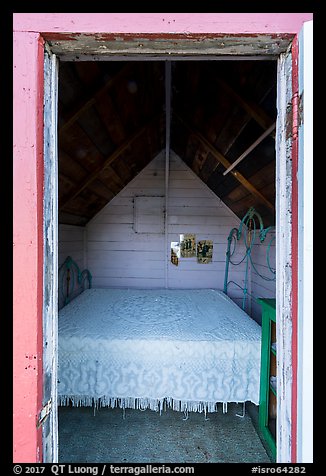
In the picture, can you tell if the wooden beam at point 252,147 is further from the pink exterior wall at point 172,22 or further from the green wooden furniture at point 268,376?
the green wooden furniture at point 268,376

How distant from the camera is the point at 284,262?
39.4 inches

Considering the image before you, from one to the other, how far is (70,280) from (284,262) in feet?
10.9

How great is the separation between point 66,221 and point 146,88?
186 cm

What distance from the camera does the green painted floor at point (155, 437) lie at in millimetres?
1883

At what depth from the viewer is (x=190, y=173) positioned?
4441mm

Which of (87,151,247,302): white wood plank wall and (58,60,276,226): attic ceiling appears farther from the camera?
(87,151,247,302): white wood plank wall

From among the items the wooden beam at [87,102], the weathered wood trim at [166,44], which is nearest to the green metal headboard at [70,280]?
the wooden beam at [87,102]

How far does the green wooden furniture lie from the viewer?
1.93 metres

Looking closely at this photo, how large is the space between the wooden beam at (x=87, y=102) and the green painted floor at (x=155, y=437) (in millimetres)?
2007

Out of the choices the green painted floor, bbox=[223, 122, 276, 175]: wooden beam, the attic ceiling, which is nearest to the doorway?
the attic ceiling

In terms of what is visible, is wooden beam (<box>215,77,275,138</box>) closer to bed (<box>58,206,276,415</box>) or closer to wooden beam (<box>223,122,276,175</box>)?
wooden beam (<box>223,122,276,175</box>)

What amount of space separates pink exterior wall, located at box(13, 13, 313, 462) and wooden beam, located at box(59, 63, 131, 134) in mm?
987
